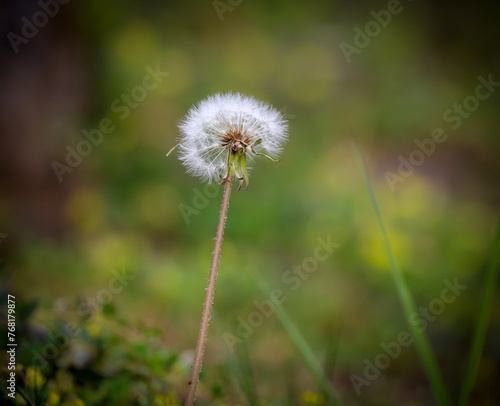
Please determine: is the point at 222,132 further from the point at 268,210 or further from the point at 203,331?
the point at 268,210

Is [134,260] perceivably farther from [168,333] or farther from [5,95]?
[5,95]

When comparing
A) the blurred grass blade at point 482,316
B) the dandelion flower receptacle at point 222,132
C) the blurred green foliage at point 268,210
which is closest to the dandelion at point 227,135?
the dandelion flower receptacle at point 222,132

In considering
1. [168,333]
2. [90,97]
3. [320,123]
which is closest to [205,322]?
[168,333]

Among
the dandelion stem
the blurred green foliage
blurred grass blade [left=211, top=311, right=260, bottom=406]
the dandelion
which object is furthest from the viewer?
the blurred green foliage

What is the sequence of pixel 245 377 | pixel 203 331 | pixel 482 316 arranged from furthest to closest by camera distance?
pixel 245 377, pixel 482 316, pixel 203 331

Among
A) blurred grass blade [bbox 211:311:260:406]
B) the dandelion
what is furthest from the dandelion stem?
blurred grass blade [bbox 211:311:260:406]

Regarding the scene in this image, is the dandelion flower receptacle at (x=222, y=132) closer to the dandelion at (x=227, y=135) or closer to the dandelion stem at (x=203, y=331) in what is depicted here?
the dandelion at (x=227, y=135)

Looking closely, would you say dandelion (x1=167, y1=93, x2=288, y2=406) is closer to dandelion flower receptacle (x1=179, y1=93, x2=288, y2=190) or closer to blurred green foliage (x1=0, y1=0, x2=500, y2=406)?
dandelion flower receptacle (x1=179, y1=93, x2=288, y2=190)

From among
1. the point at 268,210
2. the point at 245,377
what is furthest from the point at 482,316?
the point at 268,210
